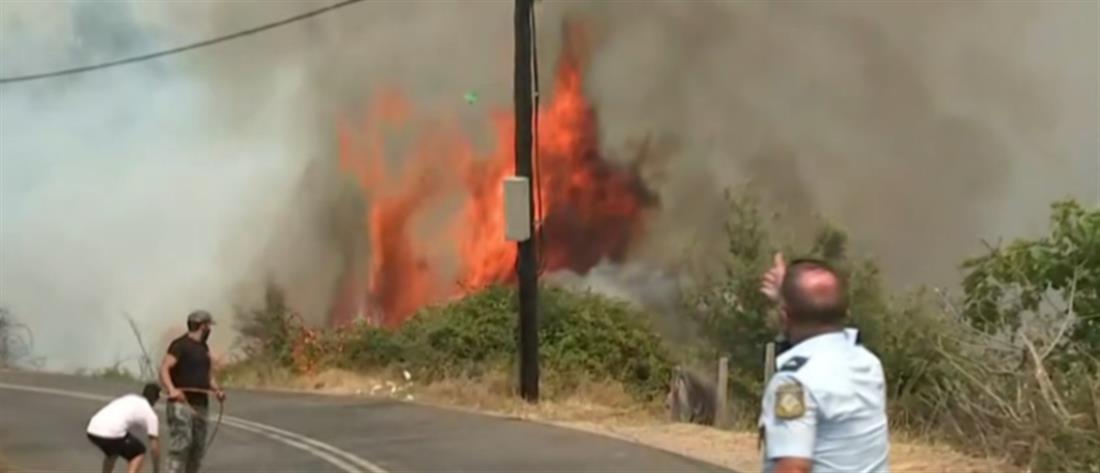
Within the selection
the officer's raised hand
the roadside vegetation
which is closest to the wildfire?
the roadside vegetation

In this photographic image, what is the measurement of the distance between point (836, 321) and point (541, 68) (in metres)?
31.2

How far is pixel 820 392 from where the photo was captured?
13.1 ft

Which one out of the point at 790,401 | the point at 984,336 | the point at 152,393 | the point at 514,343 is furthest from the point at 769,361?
the point at 514,343

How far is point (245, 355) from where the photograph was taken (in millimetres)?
32500

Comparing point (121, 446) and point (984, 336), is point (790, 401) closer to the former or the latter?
point (121, 446)

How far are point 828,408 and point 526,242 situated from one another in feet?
55.7

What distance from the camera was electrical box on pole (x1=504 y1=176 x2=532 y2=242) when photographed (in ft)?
67.8

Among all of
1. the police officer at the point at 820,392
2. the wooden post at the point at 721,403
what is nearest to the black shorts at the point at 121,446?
the police officer at the point at 820,392

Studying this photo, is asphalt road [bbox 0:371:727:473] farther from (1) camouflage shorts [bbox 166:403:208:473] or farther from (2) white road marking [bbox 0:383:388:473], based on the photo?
(1) camouflage shorts [bbox 166:403:208:473]

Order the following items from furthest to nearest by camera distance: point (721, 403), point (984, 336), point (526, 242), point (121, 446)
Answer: point (526, 242), point (721, 403), point (984, 336), point (121, 446)

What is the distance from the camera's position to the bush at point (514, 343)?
2416cm

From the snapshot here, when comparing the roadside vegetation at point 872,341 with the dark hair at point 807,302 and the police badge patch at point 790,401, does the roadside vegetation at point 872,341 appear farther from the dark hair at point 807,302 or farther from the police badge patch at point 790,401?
the police badge patch at point 790,401

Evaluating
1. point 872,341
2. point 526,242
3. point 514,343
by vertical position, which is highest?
point 526,242

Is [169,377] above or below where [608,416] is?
above
